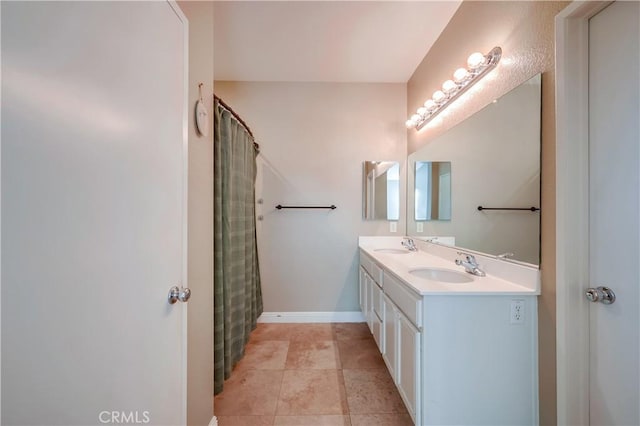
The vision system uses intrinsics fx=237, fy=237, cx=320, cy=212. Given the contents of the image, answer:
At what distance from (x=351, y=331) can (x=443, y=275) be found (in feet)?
4.01

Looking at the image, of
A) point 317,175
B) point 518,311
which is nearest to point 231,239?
point 317,175

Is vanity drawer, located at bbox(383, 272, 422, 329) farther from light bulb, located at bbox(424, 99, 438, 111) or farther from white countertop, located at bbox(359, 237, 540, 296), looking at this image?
light bulb, located at bbox(424, 99, 438, 111)

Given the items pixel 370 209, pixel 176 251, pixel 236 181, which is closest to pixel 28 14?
pixel 176 251

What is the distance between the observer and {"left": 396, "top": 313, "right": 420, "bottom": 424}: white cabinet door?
3.63 feet

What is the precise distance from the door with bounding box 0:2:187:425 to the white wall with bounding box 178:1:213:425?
0.79ft

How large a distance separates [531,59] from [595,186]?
2.12 ft

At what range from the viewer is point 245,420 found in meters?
1.36

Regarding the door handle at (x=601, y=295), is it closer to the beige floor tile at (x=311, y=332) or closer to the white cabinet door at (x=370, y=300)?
the white cabinet door at (x=370, y=300)

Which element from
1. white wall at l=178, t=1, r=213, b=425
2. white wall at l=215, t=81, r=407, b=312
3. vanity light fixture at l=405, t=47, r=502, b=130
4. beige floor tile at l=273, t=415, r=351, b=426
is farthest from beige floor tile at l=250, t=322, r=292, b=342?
vanity light fixture at l=405, t=47, r=502, b=130

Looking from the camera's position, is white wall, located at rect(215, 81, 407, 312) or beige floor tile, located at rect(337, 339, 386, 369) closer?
beige floor tile, located at rect(337, 339, 386, 369)

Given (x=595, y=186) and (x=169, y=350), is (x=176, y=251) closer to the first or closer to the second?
(x=169, y=350)

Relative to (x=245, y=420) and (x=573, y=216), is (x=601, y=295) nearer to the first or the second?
(x=573, y=216)

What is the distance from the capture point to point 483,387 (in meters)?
1.08

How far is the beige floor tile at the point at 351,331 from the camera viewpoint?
2244 millimetres
